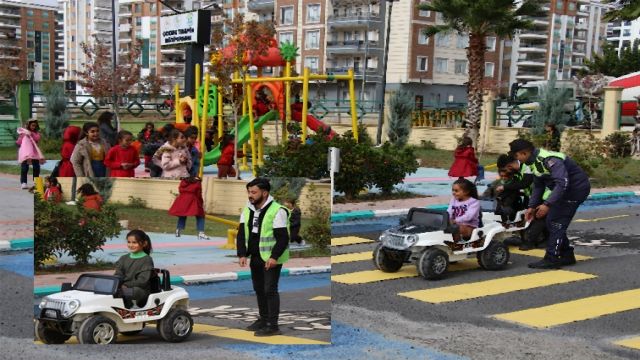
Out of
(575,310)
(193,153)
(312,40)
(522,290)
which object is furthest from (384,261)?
(312,40)

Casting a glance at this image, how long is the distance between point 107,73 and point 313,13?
494cm

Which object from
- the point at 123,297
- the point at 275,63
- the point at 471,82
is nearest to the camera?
the point at 123,297

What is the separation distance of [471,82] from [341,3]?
1255 cm

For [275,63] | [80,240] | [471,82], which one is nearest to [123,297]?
[80,240]

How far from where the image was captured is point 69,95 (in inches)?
814

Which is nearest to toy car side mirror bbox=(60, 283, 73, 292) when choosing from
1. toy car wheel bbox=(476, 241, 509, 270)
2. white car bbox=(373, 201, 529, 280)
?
white car bbox=(373, 201, 529, 280)

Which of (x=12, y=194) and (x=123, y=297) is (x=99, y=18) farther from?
(x=123, y=297)

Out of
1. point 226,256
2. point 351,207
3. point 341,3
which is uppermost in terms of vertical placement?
point 341,3

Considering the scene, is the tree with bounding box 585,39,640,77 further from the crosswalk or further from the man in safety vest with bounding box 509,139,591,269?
the man in safety vest with bounding box 509,139,591,269

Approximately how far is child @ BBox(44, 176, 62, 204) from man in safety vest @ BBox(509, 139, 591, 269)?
615cm

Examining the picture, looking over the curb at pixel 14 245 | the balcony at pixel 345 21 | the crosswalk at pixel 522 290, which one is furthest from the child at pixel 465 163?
the curb at pixel 14 245

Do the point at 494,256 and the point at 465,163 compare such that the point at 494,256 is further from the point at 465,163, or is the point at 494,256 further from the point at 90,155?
the point at 465,163

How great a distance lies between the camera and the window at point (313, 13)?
1667 cm

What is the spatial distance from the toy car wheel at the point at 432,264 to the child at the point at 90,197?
15.3ft
